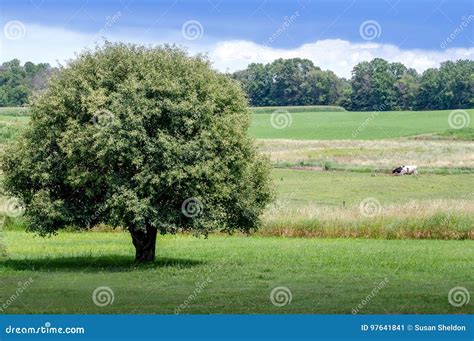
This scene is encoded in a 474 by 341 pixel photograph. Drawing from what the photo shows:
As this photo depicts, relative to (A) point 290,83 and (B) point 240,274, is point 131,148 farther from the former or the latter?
(A) point 290,83

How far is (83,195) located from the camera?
112ft

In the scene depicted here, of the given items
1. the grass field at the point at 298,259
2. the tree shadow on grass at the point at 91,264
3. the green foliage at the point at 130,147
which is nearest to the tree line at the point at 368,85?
the grass field at the point at 298,259

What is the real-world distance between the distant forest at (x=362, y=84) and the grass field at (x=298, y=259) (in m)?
82.5

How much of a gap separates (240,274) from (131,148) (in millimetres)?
6408

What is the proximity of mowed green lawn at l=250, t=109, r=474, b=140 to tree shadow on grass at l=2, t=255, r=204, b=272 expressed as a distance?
84772 millimetres

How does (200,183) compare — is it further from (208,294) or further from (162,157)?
(208,294)

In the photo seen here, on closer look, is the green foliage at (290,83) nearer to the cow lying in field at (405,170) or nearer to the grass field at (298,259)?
the cow lying in field at (405,170)

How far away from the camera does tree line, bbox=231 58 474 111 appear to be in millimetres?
161875

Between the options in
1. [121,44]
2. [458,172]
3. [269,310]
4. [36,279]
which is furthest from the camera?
[458,172]

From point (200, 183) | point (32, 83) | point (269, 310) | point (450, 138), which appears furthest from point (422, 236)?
point (32, 83)

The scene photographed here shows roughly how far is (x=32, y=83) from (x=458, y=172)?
8381 cm

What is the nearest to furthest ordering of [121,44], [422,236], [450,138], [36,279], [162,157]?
[36,279] → [162,157] → [121,44] → [422,236] → [450,138]

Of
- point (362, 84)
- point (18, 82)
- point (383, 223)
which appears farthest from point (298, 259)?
point (362, 84)

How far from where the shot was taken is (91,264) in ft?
117
